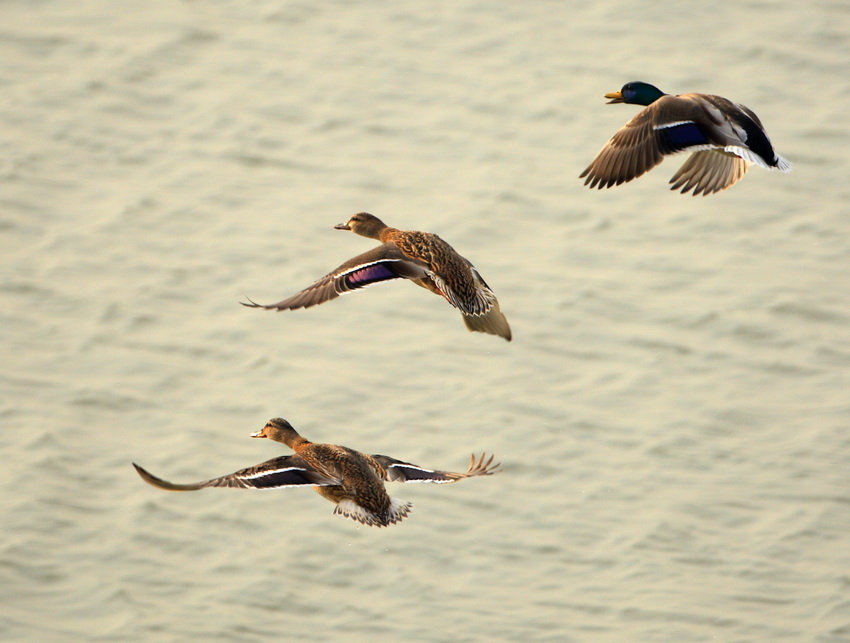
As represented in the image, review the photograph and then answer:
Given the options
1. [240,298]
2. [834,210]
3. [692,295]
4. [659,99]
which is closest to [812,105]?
[834,210]

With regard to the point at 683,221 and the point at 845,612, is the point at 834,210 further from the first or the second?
the point at 845,612

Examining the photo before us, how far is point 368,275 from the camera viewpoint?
11.7 m

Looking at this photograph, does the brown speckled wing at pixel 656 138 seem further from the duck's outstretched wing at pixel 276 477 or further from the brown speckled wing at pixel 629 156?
the duck's outstretched wing at pixel 276 477

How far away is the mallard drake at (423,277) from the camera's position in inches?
460

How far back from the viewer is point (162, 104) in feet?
82.0

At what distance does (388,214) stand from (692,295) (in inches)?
153

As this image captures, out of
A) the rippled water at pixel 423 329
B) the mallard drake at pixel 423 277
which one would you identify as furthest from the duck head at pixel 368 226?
the rippled water at pixel 423 329

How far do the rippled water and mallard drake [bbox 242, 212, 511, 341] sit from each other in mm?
5666

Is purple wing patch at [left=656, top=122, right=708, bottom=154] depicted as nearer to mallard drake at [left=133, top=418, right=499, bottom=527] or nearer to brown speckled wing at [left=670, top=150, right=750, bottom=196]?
brown speckled wing at [left=670, top=150, right=750, bottom=196]

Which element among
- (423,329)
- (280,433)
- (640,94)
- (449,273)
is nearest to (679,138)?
(640,94)

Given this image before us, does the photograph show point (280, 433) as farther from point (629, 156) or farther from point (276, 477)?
point (629, 156)

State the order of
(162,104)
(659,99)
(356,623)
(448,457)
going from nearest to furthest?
(659,99), (356,623), (448,457), (162,104)

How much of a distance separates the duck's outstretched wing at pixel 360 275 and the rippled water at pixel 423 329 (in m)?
5.91

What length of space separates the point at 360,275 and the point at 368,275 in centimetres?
7
